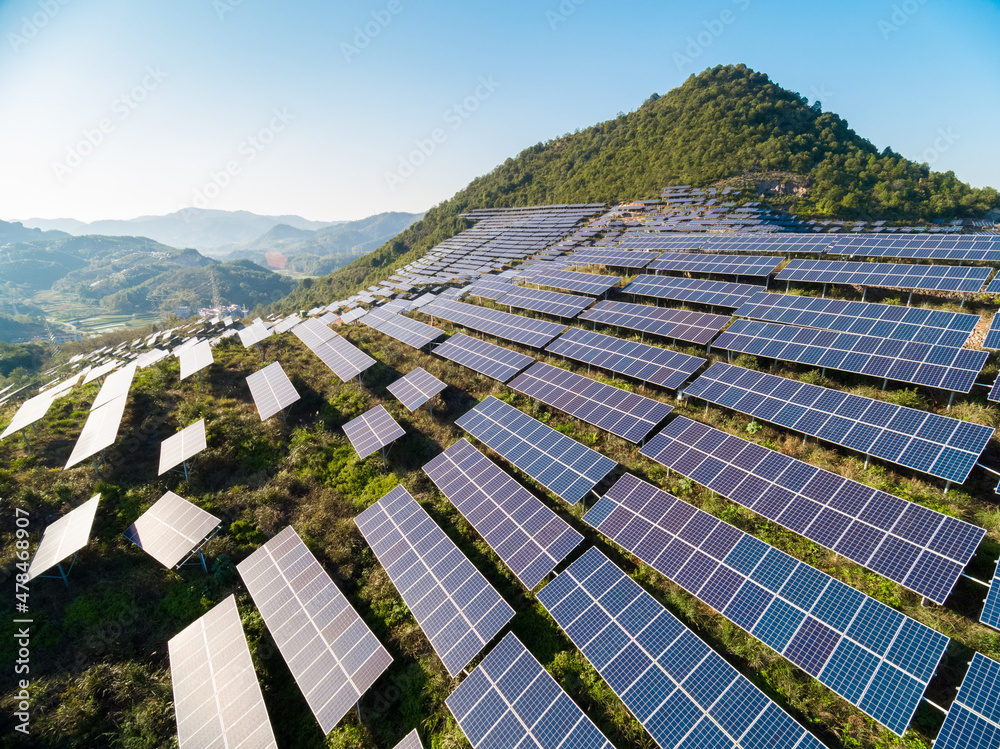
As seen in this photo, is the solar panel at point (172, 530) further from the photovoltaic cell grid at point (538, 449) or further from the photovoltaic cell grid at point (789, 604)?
the photovoltaic cell grid at point (789, 604)

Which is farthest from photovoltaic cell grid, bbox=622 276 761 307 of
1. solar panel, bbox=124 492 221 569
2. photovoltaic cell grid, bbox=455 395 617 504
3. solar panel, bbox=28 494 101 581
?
solar panel, bbox=28 494 101 581

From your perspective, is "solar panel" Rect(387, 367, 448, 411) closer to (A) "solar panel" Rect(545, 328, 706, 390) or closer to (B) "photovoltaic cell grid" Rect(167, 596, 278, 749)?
(A) "solar panel" Rect(545, 328, 706, 390)

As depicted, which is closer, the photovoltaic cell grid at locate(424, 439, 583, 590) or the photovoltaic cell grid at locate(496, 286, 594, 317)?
the photovoltaic cell grid at locate(424, 439, 583, 590)

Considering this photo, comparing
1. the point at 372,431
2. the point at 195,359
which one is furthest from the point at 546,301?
the point at 195,359

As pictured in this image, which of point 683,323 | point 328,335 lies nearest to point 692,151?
point 683,323

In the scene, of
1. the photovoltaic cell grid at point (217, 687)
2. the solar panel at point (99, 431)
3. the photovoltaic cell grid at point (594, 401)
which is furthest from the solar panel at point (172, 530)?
the photovoltaic cell grid at point (594, 401)

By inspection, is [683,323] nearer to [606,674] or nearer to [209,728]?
[606,674]

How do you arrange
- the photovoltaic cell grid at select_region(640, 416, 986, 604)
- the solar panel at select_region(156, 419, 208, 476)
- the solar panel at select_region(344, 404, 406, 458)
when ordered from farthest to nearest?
the solar panel at select_region(344, 404, 406, 458) → the solar panel at select_region(156, 419, 208, 476) → the photovoltaic cell grid at select_region(640, 416, 986, 604)

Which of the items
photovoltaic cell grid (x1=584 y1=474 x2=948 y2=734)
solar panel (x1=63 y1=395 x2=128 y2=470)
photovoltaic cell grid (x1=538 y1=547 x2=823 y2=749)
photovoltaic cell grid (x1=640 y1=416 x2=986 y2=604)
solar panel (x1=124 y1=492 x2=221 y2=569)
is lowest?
photovoltaic cell grid (x1=538 y1=547 x2=823 y2=749)
